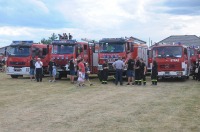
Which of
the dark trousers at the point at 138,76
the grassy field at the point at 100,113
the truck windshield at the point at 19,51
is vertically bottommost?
the grassy field at the point at 100,113

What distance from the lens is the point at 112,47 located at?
24.4 meters

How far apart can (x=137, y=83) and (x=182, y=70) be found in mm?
3364

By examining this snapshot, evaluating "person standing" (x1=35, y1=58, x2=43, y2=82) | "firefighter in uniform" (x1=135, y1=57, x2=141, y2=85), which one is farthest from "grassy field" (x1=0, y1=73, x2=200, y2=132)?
"person standing" (x1=35, y1=58, x2=43, y2=82)

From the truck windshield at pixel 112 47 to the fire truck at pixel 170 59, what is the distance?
79.3 inches

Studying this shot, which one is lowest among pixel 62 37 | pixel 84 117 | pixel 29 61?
→ pixel 84 117

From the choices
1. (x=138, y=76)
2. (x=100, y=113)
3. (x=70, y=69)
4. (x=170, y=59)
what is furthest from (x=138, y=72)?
(x=100, y=113)

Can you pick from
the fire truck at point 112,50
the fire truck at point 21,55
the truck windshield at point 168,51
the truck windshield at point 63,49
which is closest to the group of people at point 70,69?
the fire truck at point 21,55

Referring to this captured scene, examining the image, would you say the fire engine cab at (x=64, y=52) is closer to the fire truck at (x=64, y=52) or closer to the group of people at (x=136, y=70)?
the fire truck at (x=64, y=52)

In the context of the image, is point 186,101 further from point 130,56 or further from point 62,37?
point 62,37

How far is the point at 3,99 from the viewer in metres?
15.0

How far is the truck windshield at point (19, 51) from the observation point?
27.7 metres

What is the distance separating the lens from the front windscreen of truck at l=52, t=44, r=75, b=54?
25.6 m

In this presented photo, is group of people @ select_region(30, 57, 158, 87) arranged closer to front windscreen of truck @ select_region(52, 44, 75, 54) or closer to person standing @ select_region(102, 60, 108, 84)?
person standing @ select_region(102, 60, 108, 84)

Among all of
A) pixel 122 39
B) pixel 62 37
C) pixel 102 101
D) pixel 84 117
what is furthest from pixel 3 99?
pixel 62 37
